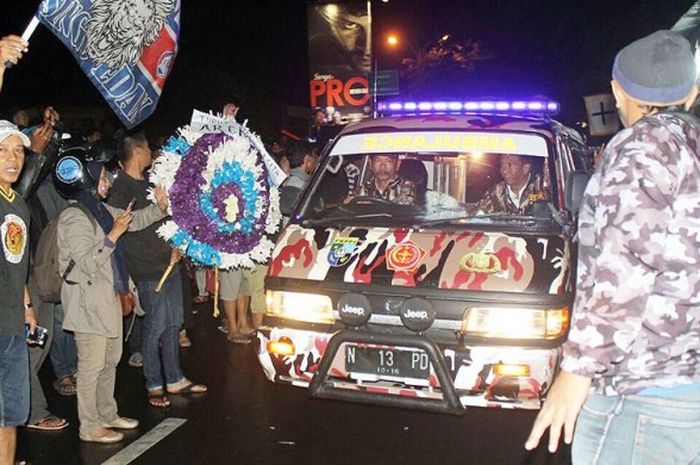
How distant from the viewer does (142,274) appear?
6152mm

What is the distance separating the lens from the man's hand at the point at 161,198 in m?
5.85

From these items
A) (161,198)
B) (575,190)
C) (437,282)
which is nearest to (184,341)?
(161,198)

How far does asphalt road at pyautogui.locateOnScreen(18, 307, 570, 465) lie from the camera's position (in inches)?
201

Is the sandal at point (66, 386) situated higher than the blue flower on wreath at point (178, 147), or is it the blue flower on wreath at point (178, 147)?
the blue flower on wreath at point (178, 147)

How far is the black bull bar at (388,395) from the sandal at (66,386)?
8.67 ft

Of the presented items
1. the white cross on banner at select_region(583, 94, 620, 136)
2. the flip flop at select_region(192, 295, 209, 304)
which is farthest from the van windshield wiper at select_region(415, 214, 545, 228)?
the white cross on banner at select_region(583, 94, 620, 136)

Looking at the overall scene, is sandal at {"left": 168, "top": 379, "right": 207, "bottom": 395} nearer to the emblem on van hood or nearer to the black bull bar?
the black bull bar

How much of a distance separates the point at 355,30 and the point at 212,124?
61.9ft

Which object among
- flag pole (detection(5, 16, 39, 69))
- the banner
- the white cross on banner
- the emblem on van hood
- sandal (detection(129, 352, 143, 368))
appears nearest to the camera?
flag pole (detection(5, 16, 39, 69))

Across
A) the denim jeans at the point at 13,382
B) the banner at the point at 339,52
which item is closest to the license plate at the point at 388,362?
the denim jeans at the point at 13,382

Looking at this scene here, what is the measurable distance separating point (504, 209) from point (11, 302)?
3.45 m

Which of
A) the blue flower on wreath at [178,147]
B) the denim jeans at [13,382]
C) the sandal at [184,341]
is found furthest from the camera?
the sandal at [184,341]

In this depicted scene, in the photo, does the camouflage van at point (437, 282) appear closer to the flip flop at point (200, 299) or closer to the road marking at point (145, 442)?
the road marking at point (145, 442)

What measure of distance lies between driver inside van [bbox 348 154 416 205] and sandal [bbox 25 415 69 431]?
276 centimetres
